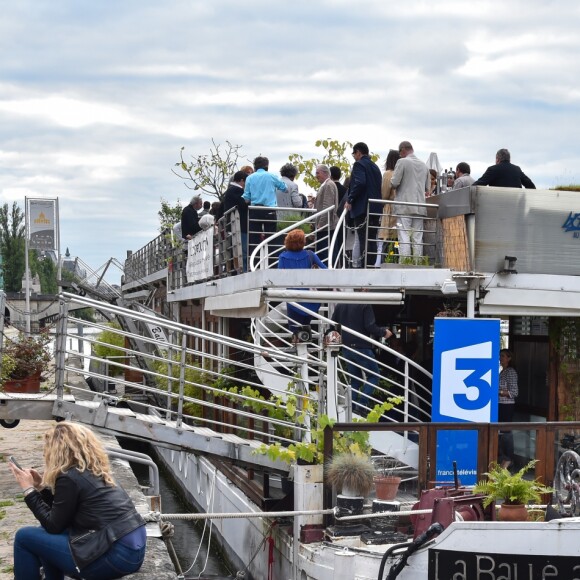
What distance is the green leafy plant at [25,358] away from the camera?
15.9 metres

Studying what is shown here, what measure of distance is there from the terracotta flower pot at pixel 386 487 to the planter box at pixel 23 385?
7.06m

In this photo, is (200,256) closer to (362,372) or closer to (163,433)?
(362,372)

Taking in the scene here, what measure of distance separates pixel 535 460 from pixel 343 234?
16.0 feet

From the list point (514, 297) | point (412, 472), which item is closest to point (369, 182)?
point (514, 297)

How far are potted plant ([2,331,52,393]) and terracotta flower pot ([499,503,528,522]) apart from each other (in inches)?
298

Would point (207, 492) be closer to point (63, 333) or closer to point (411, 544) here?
point (63, 333)

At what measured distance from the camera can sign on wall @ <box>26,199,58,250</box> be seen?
31797 millimetres

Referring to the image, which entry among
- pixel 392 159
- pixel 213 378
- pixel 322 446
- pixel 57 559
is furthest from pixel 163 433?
pixel 213 378

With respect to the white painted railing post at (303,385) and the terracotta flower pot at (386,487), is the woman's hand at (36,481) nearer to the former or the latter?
the terracotta flower pot at (386,487)

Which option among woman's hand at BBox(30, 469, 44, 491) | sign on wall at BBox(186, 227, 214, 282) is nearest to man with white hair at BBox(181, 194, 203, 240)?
sign on wall at BBox(186, 227, 214, 282)

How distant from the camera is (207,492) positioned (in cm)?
1778

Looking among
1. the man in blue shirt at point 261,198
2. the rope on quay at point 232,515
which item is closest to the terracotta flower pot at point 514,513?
the rope on quay at point 232,515

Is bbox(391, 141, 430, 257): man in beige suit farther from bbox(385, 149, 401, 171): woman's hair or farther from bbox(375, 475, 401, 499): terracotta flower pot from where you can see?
bbox(375, 475, 401, 499): terracotta flower pot

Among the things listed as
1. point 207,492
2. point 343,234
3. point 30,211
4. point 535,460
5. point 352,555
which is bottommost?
point 207,492
